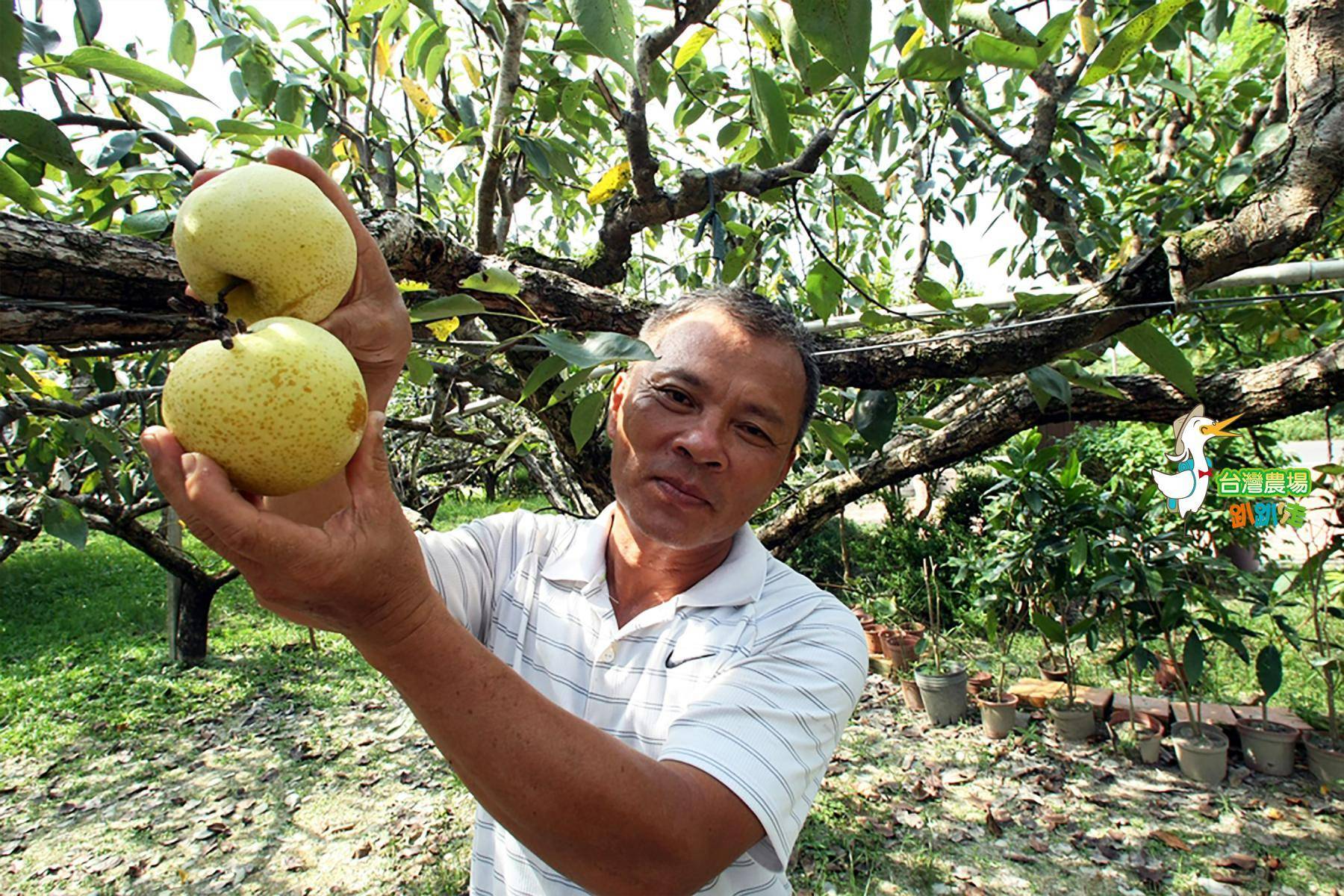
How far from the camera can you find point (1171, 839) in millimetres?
3369

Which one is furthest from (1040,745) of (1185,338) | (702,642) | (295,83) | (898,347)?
(295,83)

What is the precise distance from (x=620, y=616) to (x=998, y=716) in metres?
3.84

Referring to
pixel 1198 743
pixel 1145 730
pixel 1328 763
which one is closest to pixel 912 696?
pixel 1145 730

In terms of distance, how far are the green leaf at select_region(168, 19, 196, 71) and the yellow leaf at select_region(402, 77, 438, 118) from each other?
523 millimetres

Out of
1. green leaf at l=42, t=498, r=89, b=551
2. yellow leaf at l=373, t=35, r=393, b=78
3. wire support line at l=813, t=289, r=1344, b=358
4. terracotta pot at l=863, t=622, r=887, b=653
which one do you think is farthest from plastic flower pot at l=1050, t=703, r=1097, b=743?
green leaf at l=42, t=498, r=89, b=551

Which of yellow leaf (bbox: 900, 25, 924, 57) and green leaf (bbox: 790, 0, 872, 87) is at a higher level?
yellow leaf (bbox: 900, 25, 924, 57)

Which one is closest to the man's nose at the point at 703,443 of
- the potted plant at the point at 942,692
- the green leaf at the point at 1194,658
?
the green leaf at the point at 1194,658

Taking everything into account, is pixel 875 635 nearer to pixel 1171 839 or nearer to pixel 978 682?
pixel 978 682

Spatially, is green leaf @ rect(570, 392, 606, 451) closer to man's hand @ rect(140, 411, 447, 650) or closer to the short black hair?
the short black hair

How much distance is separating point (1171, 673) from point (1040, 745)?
1337mm

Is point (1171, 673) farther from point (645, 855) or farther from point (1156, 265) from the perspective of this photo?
point (645, 855)

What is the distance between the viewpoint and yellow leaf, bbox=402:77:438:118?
90.0 inches

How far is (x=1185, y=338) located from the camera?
3.65m

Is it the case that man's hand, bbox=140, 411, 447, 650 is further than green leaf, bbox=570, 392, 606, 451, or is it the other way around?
green leaf, bbox=570, 392, 606, 451
